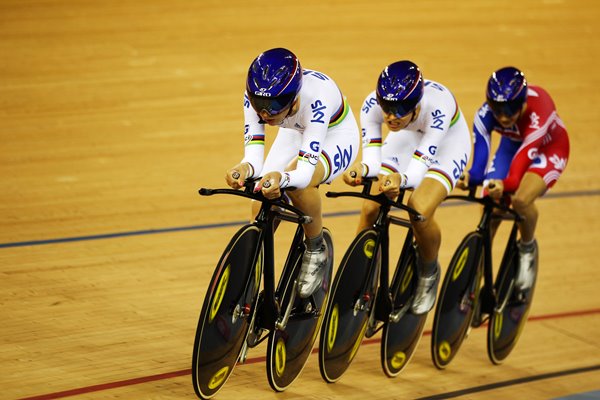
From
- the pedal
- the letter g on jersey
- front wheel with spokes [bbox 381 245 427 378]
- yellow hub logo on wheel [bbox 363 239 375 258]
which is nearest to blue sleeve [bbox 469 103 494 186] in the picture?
front wheel with spokes [bbox 381 245 427 378]

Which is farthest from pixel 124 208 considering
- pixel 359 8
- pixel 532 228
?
pixel 359 8

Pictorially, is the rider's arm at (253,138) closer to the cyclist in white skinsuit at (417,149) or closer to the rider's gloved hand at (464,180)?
the cyclist in white skinsuit at (417,149)

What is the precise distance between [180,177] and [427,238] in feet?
7.91

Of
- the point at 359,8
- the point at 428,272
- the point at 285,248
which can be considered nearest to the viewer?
the point at 428,272

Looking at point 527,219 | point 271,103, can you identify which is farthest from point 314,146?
point 527,219

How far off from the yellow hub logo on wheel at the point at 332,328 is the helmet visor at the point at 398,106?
2.46ft

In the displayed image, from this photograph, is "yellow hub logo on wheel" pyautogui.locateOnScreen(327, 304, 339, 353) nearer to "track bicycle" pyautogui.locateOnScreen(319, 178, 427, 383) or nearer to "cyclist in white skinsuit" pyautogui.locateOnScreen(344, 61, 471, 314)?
"track bicycle" pyautogui.locateOnScreen(319, 178, 427, 383)

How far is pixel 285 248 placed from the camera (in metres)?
5.33

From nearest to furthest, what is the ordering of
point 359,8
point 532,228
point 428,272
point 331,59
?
1. point 428,272
2. point 532,228
3. point 331,59
4. point 359,8

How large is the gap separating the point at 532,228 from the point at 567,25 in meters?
5.33

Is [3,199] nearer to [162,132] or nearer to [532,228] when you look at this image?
[162,132]

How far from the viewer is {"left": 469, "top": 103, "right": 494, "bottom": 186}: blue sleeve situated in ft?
13.8

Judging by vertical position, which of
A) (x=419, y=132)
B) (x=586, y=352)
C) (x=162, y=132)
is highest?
(x=419, y=132)

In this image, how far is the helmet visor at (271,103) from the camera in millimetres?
3270
